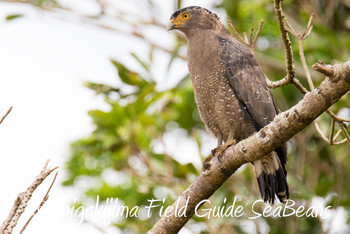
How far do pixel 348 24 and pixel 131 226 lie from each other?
415 cm

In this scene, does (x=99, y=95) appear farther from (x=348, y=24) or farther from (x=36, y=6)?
(x=348, y=24)

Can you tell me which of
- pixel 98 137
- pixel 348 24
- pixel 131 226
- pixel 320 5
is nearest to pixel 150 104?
pixel 98 137

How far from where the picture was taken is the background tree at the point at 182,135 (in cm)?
632

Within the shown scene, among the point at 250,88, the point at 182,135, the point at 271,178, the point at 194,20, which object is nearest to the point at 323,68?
the point at 250,88

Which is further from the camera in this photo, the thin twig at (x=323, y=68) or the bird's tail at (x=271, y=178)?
the bird's tail at (x=271, y=178)

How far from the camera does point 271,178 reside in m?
4.66

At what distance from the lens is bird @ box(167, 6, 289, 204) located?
4.55m

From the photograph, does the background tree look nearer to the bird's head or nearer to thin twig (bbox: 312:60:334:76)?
the bird's head

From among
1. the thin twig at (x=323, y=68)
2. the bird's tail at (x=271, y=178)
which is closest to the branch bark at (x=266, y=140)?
the thin twig at (x=323, y=68)

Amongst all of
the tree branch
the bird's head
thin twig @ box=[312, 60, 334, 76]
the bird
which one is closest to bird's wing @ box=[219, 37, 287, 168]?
the bird

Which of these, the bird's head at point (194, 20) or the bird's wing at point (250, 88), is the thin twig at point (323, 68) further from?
the bird's head at point (194, 20)

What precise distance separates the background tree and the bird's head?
41.0 inches

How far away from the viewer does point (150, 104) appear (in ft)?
21.2

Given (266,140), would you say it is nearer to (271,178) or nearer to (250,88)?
(250,88)
